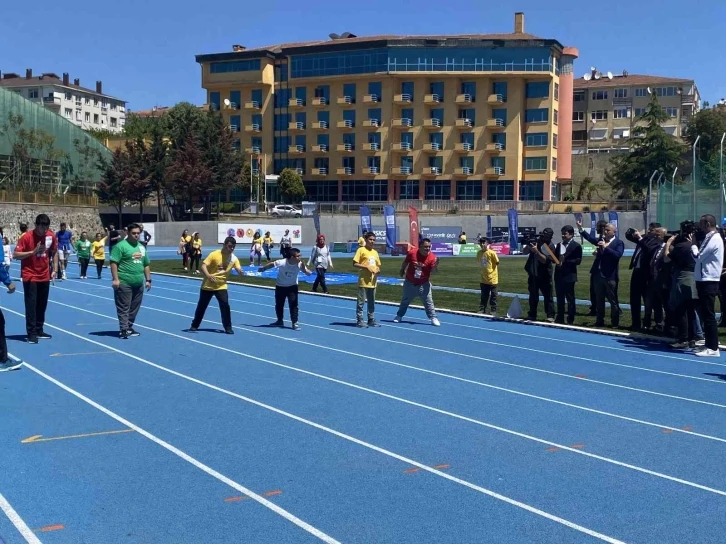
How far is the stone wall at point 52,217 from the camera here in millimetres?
52344

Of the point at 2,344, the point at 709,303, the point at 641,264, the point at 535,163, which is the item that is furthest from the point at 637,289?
the point at 535,163

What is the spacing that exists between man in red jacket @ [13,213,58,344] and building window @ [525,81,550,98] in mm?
67565

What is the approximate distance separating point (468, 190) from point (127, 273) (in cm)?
6563

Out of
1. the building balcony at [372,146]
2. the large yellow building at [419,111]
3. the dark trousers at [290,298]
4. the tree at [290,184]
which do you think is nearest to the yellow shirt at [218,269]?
the dark trousers at [290,298]

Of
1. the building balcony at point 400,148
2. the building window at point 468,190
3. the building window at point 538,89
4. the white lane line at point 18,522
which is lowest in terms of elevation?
the white lane line at point 18,522

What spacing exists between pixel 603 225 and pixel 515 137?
204 ft

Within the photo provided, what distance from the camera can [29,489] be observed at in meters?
5.91

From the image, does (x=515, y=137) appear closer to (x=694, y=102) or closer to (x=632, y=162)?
(x=632, y=162)

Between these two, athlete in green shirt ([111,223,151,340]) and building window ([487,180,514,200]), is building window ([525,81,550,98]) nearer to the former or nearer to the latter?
building window ([487,180,514,200])

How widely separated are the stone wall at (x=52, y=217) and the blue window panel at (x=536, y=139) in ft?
128

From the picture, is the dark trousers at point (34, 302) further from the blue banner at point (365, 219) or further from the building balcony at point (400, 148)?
the building balcony at point (400, 148)

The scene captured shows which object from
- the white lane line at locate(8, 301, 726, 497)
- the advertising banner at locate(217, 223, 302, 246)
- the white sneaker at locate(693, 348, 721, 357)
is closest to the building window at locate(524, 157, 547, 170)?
the advertising banner at locate(217, 223, 302, 246)

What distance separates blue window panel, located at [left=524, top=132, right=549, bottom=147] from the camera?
249 ft

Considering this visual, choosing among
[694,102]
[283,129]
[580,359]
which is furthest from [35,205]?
[694,102]
